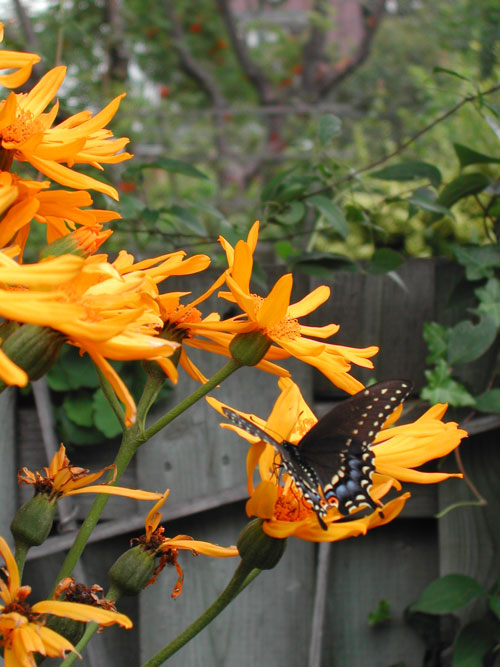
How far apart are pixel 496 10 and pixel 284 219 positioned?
8.56 feet

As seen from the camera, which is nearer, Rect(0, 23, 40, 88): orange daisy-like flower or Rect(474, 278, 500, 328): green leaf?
Rect(0, 23, 40, 88): orange daisy-like flower

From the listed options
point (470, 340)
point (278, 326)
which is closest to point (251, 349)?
point (278, 326)

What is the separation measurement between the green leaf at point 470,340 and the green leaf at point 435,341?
0.10ft

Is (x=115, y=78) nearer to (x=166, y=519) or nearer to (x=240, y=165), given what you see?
(x=166, y=519)

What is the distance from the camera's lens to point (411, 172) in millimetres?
1342

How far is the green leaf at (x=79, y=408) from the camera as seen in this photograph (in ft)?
4.46

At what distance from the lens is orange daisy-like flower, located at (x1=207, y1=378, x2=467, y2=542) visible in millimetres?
542

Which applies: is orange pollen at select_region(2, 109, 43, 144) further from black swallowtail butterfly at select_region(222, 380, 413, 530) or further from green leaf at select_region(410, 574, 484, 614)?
green leaf at select_region(410, 574, 484, 614)

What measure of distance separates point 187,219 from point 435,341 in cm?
51

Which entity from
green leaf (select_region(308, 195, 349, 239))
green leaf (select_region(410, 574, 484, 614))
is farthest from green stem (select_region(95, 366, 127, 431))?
green leaf (select_region(410, 574, 484, 614))

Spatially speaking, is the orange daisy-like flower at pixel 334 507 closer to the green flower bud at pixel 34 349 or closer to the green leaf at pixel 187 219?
the green flower bud at pixel 34 349

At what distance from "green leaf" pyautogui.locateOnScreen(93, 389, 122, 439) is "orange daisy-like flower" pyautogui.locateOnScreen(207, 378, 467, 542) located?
76cm

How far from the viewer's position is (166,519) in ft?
4.55

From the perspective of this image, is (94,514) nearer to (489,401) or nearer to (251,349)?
(251,349)
